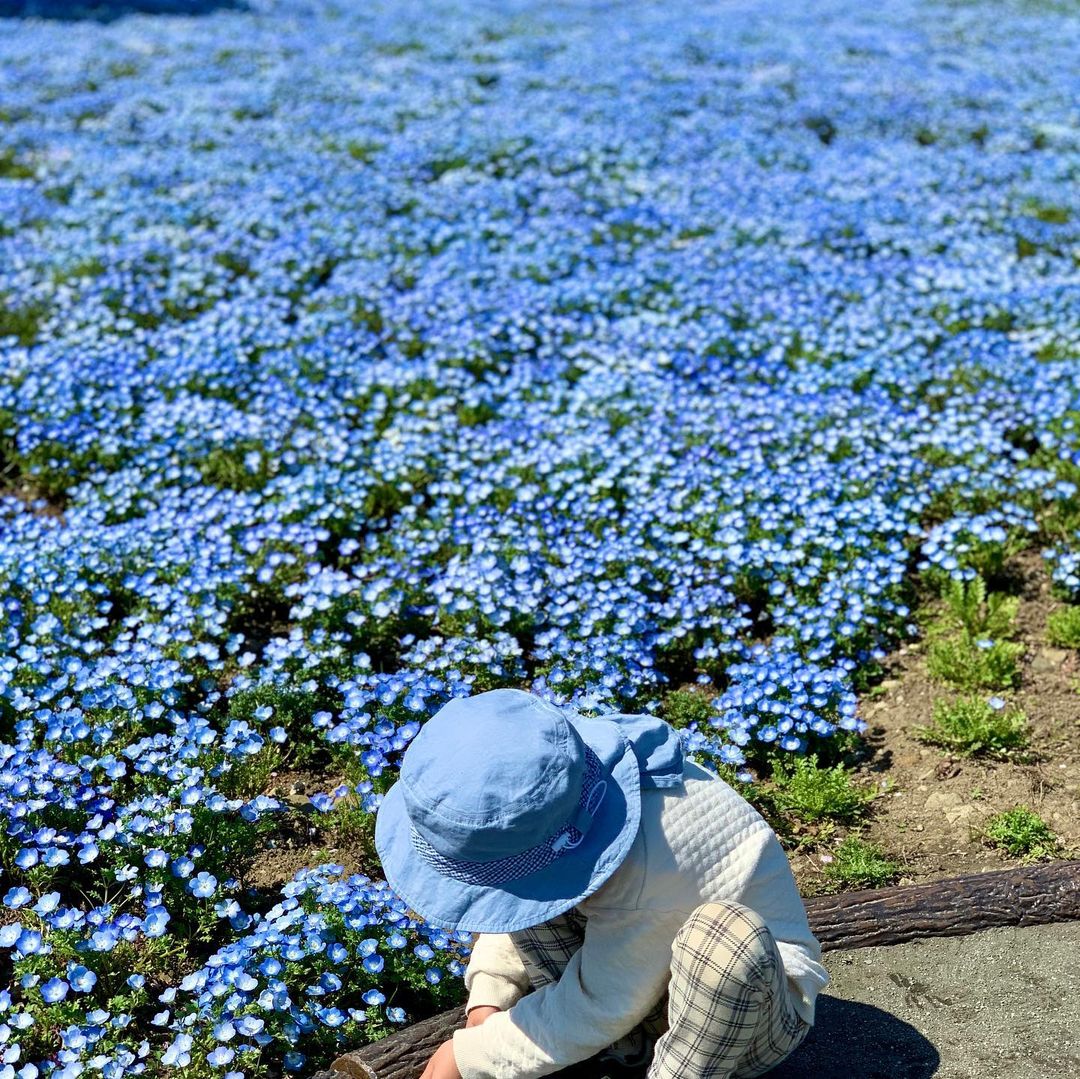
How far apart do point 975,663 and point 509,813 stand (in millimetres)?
3136

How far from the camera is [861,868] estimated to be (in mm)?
4086

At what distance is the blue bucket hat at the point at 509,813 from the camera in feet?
8.19

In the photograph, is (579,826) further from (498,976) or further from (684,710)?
(684,710)

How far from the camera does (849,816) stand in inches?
173

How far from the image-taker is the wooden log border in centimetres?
372

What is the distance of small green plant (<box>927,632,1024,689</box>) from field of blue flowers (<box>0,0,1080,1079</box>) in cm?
29

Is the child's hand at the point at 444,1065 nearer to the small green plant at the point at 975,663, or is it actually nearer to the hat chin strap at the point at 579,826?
the hat chin strap at the point at 579,826

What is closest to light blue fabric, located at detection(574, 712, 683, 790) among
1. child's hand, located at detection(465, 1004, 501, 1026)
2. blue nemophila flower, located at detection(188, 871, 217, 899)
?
child's hand, located at detection(465, 1004, 501, 1026)

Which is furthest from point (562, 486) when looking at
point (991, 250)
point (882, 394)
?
point (991, 250)

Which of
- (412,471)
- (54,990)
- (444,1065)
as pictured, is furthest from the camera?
(412,471)

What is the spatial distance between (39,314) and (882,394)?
5643mm

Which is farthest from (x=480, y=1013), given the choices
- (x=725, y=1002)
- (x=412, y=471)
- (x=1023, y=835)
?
(x=412, y=471)

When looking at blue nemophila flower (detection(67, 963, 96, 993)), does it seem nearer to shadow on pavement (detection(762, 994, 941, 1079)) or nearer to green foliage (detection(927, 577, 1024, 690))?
shadow on pavement (detection(762, 994, 941, 1079))

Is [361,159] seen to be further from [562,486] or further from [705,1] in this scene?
[705,1]
